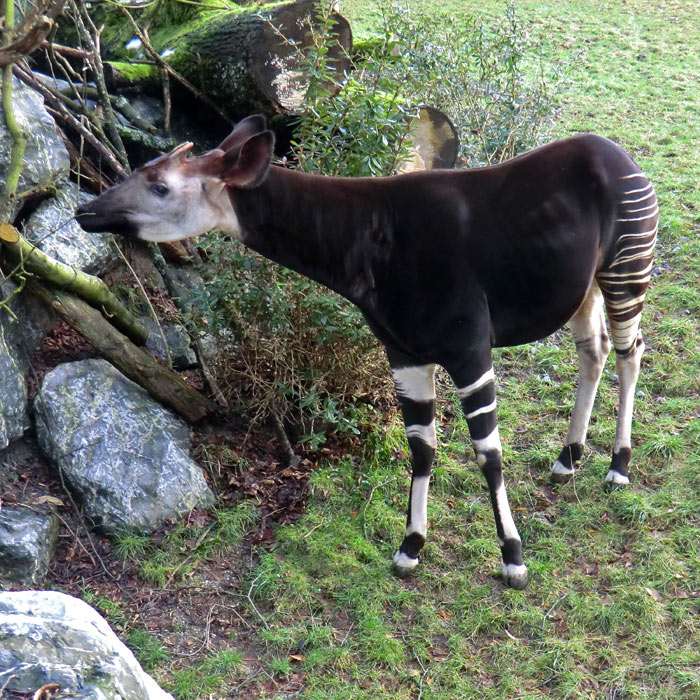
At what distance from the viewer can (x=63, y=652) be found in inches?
83.0

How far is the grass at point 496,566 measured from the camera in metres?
3.38

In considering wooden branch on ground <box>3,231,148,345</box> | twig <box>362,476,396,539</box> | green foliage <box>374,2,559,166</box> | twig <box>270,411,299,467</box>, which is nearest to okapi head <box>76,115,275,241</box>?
wooden branch on ground <box>3,231,148,345</box>

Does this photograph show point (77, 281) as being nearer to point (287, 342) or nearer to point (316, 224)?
point (287, 342)

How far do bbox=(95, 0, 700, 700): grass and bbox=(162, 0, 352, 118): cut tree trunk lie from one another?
2149 millimetres

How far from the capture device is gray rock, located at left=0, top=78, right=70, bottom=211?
4.32 meters

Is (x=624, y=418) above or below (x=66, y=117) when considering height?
below

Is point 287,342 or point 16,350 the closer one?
point 16,350

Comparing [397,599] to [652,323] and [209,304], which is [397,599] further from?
[652,323]

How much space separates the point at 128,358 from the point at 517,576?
2.22 metres

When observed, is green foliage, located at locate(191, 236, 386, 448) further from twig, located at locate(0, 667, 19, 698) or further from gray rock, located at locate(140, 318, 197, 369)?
twig, located at locate(0, 667, 19, 698)

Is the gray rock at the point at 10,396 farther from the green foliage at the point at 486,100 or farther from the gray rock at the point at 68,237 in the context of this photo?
the green foliage at the point at 486,100

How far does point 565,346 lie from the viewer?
5559mm

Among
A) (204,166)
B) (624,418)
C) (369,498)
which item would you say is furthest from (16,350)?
(624,418)

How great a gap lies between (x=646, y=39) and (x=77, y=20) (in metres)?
8.74
